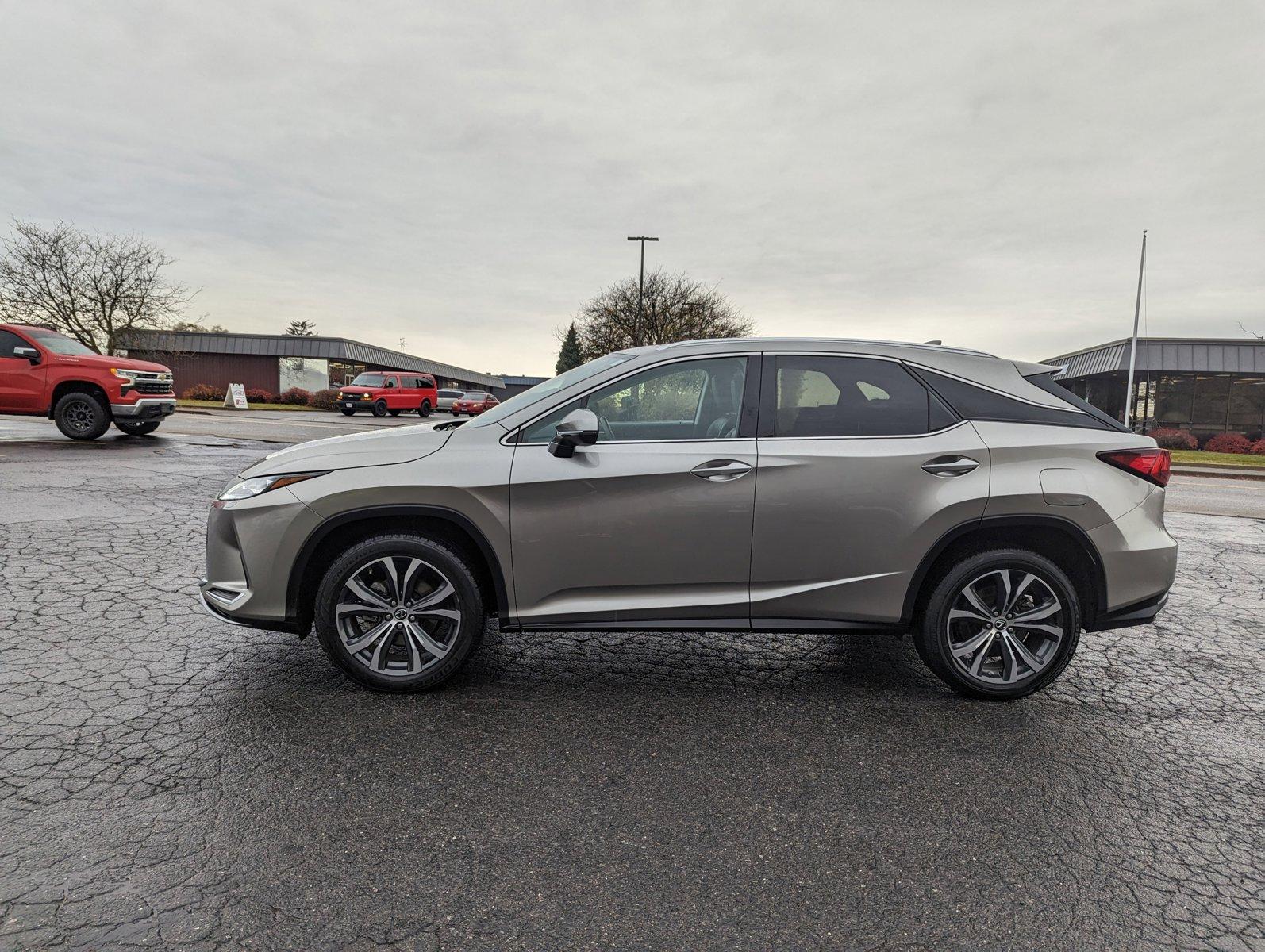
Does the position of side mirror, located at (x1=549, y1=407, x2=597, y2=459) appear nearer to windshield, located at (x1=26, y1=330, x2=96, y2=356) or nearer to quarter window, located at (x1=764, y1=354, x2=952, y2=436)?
quarter window, located at (x1=764, y1=354, x2=952, y2=436)

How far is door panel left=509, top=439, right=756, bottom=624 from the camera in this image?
380 centimetres

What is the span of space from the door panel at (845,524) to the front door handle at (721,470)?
0.09m

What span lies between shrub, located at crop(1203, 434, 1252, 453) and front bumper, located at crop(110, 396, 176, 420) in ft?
121

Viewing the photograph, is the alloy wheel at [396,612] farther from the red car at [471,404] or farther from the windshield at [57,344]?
the red car at [471,404]

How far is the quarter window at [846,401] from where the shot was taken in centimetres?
400

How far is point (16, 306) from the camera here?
1486 inches

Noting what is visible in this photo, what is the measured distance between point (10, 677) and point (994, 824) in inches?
170

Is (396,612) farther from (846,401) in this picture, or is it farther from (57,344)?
(57,344)

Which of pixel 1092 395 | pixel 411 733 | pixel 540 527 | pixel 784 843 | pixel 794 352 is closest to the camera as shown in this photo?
pixel 784 843

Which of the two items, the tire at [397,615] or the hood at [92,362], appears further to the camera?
the hood at [92,362]

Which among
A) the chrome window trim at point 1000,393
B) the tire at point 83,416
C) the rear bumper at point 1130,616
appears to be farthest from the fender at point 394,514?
the tire at point 83,416

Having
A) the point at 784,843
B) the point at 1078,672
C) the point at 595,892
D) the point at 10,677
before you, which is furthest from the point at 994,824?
the point at 10,677

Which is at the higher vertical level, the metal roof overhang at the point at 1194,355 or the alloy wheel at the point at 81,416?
the metal roof overhang at the point at 1194,355

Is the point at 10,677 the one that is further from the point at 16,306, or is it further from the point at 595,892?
the point at 16,306
